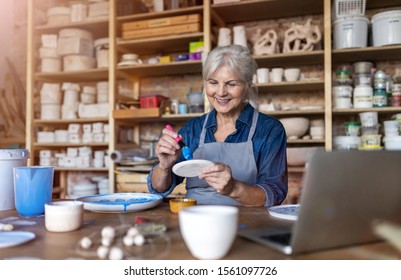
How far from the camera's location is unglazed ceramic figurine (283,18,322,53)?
254 centimetres

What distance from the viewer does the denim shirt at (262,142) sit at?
1453 mm

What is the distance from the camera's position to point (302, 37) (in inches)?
101

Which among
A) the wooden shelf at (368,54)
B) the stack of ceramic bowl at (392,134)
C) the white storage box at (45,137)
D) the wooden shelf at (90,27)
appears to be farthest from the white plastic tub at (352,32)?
the white storage box at (45,137)

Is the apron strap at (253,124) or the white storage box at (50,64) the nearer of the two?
the apron strap at (253,124)

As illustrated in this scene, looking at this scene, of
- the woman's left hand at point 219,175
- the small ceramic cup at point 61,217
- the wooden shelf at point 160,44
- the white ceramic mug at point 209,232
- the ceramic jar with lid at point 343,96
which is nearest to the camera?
the white ceramic mug at point 209,232

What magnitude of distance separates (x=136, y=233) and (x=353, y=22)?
2269 mm

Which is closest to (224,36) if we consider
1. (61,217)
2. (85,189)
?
(85,189)

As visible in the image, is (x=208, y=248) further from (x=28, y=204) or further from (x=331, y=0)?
(x=331, y=0)

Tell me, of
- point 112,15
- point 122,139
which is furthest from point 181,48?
point 122,139

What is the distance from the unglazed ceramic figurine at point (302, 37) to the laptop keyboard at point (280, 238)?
2.06 meters

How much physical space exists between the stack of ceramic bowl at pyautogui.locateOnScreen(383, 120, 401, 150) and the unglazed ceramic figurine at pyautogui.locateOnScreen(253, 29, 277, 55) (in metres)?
0.93

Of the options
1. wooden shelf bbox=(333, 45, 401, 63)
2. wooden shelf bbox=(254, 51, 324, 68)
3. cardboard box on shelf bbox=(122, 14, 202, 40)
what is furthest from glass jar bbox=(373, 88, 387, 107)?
cardboard box on shelf bbox=(122, 14, 202, 40)

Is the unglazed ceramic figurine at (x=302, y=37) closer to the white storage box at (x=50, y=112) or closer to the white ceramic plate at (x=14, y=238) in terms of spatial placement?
the white storage box at (x=50, y=112)

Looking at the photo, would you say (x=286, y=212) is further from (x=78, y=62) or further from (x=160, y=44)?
(x=78, y=62)
